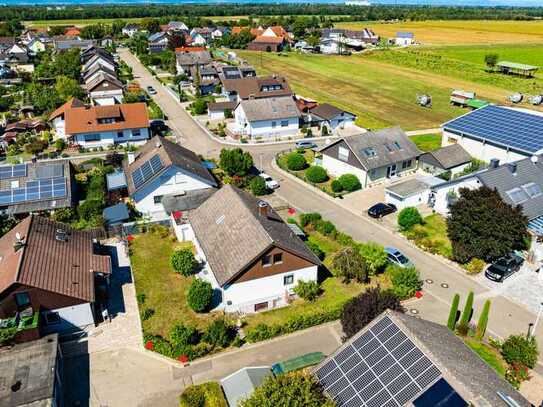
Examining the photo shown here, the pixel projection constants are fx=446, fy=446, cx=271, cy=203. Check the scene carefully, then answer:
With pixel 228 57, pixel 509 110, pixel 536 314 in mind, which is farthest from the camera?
pixel 228 57

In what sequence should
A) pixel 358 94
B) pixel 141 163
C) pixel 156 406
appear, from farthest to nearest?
pixel 358 94, pixel 141 163, pixel 156 406

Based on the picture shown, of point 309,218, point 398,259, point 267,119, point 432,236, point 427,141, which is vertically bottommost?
point 427,141

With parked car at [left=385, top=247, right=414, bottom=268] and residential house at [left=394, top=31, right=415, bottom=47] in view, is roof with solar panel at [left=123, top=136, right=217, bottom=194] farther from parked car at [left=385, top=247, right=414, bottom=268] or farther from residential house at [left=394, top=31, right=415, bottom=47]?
residential house at [left=394, top=31, right=415, bottom=47]

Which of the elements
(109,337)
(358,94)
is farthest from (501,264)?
(358,94)

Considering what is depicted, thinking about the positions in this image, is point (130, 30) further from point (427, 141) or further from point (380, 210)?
point (380, 210)

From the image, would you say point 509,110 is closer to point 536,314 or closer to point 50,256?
point 536,314

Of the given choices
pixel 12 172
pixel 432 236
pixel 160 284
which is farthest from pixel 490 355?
pixel 12 172
